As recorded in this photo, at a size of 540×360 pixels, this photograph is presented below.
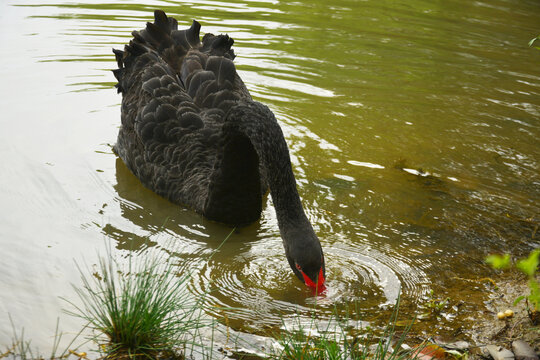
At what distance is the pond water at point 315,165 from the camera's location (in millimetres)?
4184

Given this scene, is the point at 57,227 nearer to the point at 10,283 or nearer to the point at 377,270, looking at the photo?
the point at 10,283

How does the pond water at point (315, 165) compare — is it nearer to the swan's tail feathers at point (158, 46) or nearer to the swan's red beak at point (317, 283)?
the swan's red beak at point (317, 283)

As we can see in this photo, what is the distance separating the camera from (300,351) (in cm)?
301

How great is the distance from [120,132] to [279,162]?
7.84 ft

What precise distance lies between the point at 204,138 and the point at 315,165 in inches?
44.8

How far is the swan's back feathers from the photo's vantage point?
5457mm

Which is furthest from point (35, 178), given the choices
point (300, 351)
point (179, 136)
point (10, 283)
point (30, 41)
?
point (30, 41)

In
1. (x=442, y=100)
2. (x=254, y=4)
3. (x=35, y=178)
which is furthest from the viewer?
(x=254, y=4)

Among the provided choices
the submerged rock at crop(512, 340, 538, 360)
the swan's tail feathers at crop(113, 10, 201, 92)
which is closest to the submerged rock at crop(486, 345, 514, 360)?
the submerged rock at crop(512, 340, 538, 360)

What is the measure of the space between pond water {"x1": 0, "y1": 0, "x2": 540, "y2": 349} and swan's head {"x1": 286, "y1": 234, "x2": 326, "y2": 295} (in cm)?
15

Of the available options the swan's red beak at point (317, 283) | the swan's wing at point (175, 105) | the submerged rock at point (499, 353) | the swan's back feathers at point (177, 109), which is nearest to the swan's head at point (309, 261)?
the swan's red beak at point (317, 283)

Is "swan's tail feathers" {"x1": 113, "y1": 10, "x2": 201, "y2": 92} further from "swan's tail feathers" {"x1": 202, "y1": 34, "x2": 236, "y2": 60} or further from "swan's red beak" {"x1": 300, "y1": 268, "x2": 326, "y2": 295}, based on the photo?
"swan's red beak" {"x1": 300, "y1": 268, "x2": 326, "y2": 295}

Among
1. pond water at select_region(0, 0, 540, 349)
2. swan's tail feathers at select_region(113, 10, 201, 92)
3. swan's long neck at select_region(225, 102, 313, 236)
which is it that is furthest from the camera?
swan's tail feathers at select_region(113, 10, 201, 92)

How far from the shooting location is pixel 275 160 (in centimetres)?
443
